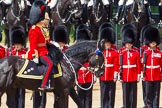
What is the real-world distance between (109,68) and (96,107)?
4.36 ft

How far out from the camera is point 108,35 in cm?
1221

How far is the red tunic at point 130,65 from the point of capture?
38.6ft

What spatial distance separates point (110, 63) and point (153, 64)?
0.74 metres

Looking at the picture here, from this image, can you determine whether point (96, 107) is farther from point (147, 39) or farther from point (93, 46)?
point (93, 46)

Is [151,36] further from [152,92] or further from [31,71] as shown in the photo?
[31,71]

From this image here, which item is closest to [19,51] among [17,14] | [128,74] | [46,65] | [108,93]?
[46,65]

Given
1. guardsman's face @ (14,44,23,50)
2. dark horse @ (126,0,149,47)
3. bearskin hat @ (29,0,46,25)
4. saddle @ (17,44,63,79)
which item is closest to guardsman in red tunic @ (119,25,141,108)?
saddle @ (17,44,63,79)

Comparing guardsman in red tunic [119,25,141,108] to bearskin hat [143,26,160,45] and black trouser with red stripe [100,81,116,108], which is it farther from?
bearskin hat [143,26,160,45]

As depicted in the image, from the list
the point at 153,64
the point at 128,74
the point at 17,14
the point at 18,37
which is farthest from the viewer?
the point at 17,14

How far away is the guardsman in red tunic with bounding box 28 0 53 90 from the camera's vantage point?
10383 millimetres

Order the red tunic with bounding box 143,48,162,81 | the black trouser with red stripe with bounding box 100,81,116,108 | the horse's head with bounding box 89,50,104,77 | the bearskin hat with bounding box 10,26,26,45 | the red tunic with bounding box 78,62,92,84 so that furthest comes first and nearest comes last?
the bearskin hat with bounding box 10,26,26,45, the black trouser with red stripe with bounding box 100,81,116,108, the red tunic with bounding box 143,48,162,81, the red tunic with bounding box 78,62,92,84, the horse's head with bounding box 89,50,104,77

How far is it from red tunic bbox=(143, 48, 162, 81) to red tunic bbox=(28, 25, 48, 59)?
7.14 feet

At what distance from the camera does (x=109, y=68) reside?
1202 cm

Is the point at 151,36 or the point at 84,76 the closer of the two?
the point at 84,76
